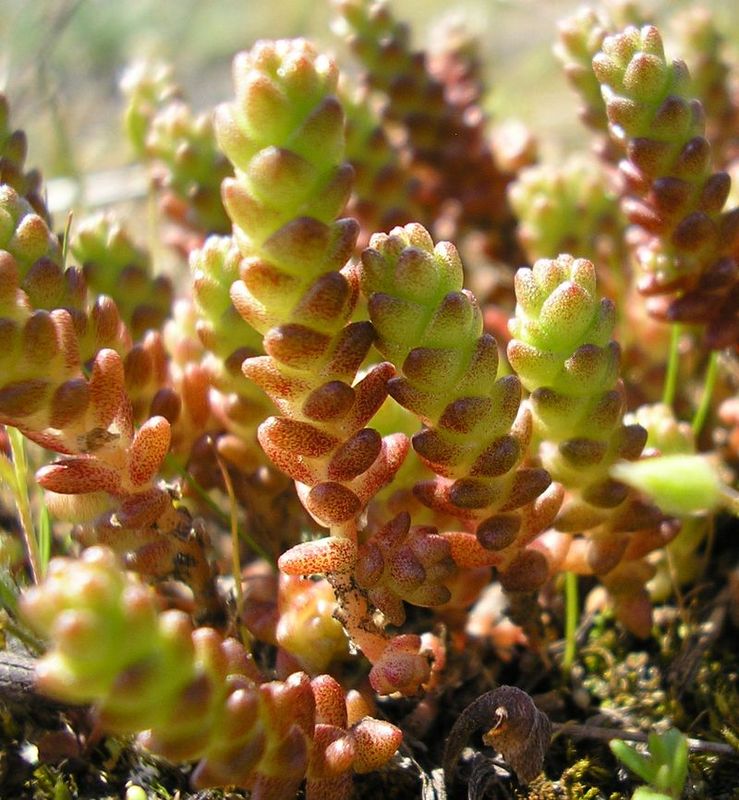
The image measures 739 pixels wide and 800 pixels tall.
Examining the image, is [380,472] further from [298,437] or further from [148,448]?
[148,448]

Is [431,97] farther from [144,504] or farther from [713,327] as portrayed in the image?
[144,504]

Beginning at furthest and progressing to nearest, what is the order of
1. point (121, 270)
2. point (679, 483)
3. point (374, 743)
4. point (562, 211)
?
1. point (562, 211)
2. point (121, 270)
3. point (374, 743)
4. point (679, 483)

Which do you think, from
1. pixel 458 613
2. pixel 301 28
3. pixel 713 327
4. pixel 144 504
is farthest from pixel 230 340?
pixel 301 28

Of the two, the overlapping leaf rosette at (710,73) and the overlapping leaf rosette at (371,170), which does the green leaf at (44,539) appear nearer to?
the overlapping leaf rosette at (371,170)

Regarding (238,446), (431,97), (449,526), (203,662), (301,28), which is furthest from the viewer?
(301,28)

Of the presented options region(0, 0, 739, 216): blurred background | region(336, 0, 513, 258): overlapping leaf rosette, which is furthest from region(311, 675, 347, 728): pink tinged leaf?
region(0, 0, 739, 216): blurred background

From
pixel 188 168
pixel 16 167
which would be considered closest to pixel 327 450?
pixel 16 167

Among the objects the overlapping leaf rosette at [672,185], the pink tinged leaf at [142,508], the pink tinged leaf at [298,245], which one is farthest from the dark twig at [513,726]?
the overlapping leaf rosette at [672,185]
